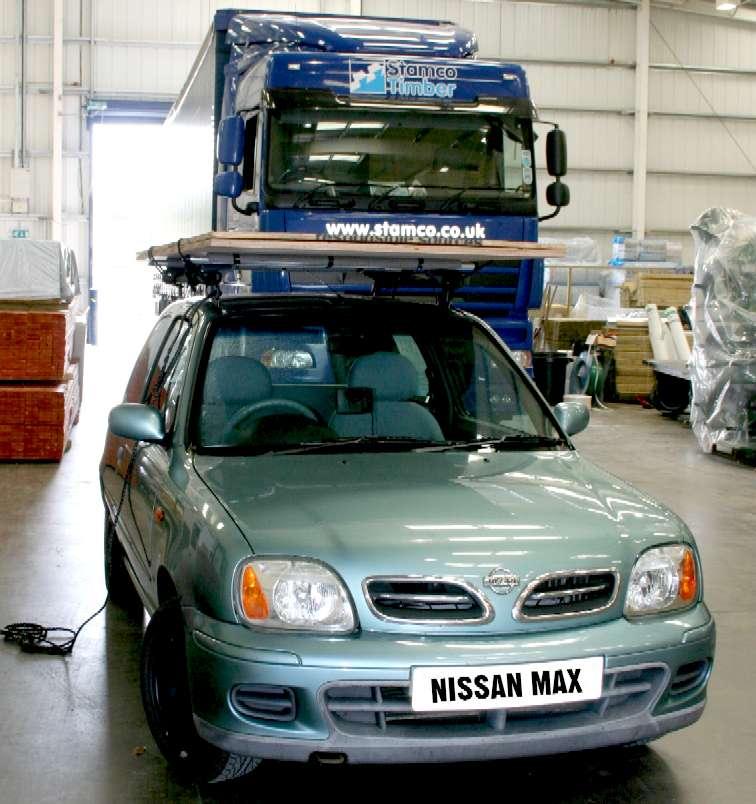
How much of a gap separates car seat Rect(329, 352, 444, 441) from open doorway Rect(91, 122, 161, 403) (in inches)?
638

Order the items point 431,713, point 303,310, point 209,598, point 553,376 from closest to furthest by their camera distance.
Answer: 1. point 431,713
2. point 209,598
3. point 303,310
4. point 553,376

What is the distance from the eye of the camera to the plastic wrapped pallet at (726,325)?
11180 mm

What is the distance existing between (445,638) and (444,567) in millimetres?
183

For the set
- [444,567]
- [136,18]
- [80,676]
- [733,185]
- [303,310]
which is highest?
[136,18]

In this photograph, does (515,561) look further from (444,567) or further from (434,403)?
(434,403)

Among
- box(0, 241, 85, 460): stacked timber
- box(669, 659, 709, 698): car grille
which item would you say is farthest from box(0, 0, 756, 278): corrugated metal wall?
box(669, 659, 709, 698): car grille

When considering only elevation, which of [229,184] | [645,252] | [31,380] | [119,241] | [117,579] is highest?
[119,241]

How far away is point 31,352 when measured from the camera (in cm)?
1004

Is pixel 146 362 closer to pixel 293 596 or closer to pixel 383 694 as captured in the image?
pixel 293 596

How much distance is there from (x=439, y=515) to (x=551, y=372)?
38.7ft

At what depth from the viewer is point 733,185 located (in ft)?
82.5

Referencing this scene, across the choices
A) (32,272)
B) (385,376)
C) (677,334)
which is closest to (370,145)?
(32,272)

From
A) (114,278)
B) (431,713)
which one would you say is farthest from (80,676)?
(114,278)

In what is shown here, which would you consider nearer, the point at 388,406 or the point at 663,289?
the point at 388,406
